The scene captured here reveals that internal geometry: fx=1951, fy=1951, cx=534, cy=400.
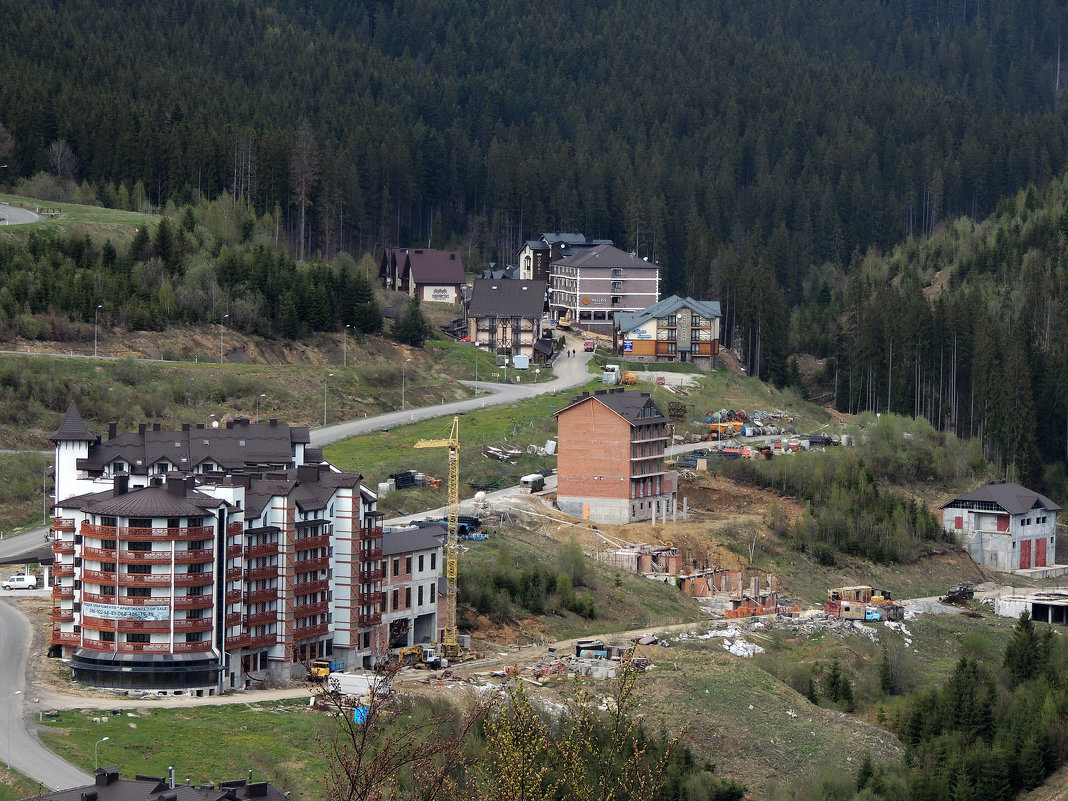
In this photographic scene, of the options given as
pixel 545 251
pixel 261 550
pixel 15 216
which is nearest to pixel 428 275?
pixel 545 251

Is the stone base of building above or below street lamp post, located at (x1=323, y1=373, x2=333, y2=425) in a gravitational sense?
below

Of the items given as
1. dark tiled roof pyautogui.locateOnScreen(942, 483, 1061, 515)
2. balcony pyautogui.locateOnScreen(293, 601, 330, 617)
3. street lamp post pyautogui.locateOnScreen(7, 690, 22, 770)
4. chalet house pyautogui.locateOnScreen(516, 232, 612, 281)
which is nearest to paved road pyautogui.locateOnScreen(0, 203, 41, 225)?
chalet house pyautogui.locateOnScreen(516, 232, 612, 281)

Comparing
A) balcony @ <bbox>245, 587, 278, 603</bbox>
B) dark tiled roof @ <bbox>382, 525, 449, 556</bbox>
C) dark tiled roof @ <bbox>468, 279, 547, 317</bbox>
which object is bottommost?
balcony @ <bbox>245, 587, 278, 603</bbox>

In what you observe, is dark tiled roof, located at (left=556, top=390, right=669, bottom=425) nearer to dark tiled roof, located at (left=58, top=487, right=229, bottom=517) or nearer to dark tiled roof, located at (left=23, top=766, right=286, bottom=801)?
→ dark tiled roof, located at (left=58, top=487, right=229, bottom=517)

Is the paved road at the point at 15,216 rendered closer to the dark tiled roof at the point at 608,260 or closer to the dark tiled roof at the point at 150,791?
the dark tiled roof at the point at 608,260

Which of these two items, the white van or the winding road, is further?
the white van

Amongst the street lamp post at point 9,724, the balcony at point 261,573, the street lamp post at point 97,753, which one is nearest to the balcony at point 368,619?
the balcony at point 261,573

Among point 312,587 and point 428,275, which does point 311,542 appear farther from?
point 428,275
